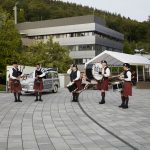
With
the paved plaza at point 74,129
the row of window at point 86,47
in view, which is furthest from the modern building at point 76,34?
the paved plaza at point 74,129

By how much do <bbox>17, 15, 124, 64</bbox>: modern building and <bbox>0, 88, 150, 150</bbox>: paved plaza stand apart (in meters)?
58.4

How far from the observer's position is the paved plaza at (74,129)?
305 inches

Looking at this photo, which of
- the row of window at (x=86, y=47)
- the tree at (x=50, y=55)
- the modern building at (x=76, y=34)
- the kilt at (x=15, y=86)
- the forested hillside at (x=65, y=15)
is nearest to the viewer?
the kilt at (x=15, y=86)

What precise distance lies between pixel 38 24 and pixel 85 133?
230ft

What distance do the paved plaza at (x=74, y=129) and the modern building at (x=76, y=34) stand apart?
58.4 metres

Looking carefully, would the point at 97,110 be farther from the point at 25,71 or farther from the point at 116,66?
the point at 116,66

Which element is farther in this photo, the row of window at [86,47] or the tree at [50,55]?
the row of window at [86,47]

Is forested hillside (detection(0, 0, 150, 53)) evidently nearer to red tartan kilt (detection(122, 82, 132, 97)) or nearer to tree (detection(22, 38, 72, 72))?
tree (detection(22, 38, 72, 72))

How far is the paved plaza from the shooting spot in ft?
25.4

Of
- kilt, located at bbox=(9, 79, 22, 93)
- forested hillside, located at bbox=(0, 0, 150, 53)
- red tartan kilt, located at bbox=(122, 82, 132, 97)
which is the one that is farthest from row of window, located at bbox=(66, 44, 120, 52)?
red tartan kilt, located at bbox=(122, 82, 132, 97)

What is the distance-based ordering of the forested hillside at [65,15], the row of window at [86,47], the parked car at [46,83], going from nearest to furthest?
the parked car at [46,83] < the row of window at [86,47] < the forested hillside at [65,15]

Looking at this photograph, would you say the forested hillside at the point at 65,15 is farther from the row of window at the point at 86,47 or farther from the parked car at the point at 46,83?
the parked car at the point at 46,83

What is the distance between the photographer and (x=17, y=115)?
12.4m

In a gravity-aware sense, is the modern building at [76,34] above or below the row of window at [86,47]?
above
